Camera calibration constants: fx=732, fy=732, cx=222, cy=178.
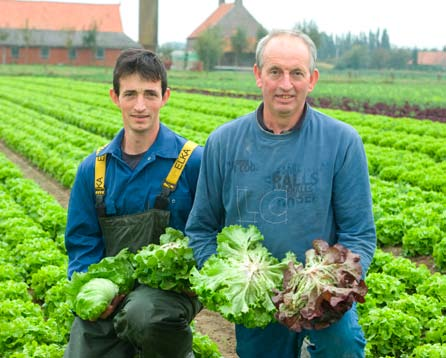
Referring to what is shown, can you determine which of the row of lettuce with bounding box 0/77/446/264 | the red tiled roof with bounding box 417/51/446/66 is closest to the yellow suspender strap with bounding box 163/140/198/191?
the row of lettuce with bounding box 0/77/446/264

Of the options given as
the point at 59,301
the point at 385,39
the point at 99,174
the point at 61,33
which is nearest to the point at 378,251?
the point at 59,301

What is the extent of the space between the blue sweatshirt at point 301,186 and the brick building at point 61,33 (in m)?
73.6

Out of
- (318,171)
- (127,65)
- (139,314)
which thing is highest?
(127,65)

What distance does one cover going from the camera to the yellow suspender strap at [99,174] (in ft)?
15.4

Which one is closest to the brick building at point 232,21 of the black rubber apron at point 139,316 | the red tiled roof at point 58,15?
the red tiled roof at point 58,15

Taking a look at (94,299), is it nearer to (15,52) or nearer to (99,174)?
(99,174)

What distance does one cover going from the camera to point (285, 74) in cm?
388

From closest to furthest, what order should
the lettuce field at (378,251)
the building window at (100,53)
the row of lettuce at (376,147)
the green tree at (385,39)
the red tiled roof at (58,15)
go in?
the lettuce field at (378,251) → the row of lettuce at (376,147) → the building window at (100,53) → the red tiled roof at (58,15) → the green tree at (385,39)

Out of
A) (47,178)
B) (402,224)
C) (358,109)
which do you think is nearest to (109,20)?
(358,109)

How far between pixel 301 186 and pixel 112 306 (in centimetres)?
133

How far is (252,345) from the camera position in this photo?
4.12 metres

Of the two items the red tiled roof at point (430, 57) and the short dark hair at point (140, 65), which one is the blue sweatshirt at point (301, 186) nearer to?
the short dark hair at point (140, 65)

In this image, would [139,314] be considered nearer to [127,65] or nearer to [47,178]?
[127,65]

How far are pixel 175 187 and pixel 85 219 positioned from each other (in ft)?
2.03
